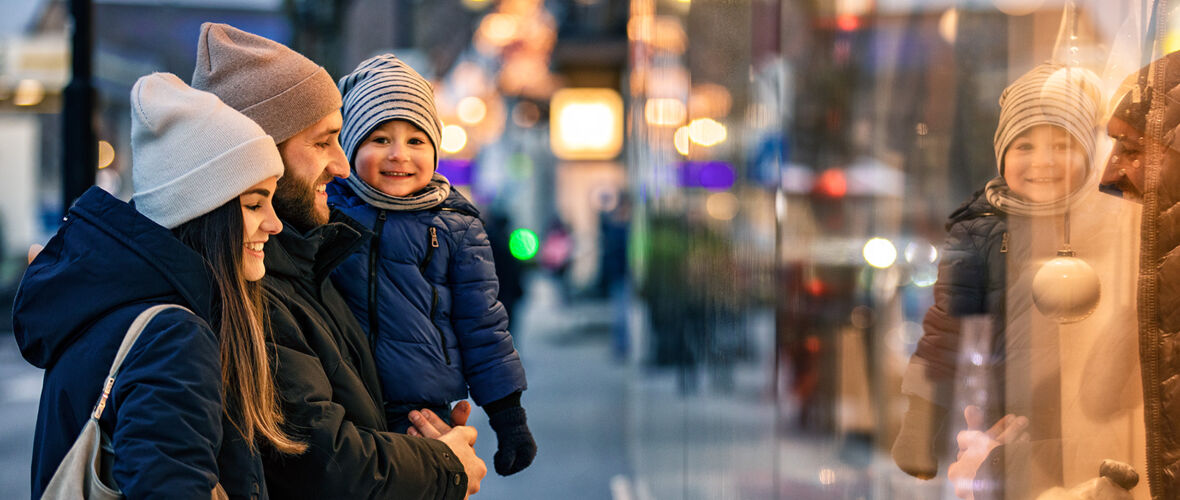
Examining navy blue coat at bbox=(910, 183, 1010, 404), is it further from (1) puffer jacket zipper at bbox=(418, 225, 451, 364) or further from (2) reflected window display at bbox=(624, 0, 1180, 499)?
(1) puffer jacket zipper at bbox=(418, 225, 451, 364)

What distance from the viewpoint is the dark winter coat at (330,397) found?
2.02 metres

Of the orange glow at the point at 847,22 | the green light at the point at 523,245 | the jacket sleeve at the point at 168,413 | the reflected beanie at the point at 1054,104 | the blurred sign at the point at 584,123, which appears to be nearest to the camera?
the jacket sleeve at the point at 168,413

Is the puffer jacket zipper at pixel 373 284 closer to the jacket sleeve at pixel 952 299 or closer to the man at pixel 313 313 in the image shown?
the man at pixel 313 313

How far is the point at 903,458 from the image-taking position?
2.60m

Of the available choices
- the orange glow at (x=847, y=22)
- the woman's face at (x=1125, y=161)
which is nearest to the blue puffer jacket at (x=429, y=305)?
the woman's face at (x=1125, y=161)

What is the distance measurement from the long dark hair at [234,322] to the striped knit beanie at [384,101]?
50 cm

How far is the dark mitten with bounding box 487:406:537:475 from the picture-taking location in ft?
7.66

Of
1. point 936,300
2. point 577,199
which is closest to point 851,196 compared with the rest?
point 936,300

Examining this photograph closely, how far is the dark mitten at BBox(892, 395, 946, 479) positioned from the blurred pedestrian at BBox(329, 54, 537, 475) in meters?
0.87

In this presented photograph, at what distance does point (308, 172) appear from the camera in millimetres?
2172

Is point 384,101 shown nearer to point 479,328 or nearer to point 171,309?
point 479,328

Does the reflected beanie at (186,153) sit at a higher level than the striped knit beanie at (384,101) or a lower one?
lower

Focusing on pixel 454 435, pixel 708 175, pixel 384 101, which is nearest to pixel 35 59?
pixel 708 175

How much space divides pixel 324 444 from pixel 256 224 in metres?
0.42
